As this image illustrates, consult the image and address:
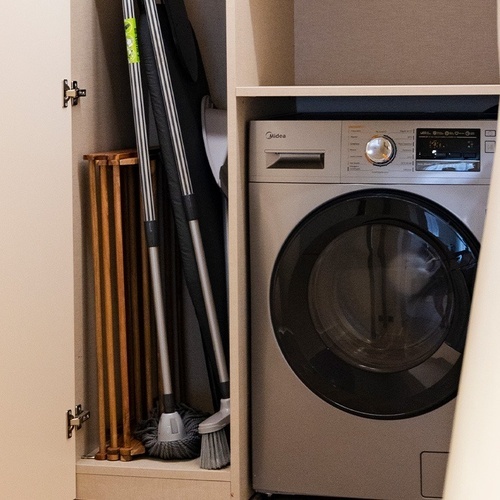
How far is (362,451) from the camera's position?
5.79ft

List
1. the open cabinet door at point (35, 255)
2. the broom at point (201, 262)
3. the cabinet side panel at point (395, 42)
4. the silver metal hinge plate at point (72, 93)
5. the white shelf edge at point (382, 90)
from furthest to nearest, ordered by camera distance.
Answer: the cabinet side panel at point (395, 42) < the broom at point (201, 262) < the silver metal hinge plate at point (72, 93) < the white shelf edge at point (382, 90) < the open cabinet door at point (35, 255)

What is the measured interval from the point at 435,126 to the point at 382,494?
81cm

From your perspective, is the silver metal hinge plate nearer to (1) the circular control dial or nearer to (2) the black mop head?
(1) the circular control dial

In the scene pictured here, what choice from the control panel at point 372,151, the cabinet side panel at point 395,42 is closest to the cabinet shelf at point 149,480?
the control panel at point 372,151

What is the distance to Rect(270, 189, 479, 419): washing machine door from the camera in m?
1.69

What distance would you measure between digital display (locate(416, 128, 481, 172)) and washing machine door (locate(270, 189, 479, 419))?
8 centimetres

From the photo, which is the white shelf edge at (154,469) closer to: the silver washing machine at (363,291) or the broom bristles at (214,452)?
the broom bristles at (214,452)

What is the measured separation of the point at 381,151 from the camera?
1.71 metres

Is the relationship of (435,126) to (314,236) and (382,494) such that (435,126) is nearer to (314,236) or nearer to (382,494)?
(314,236)

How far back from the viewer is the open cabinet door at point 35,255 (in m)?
1.44

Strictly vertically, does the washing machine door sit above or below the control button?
below

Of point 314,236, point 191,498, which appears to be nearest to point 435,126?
point 314,236

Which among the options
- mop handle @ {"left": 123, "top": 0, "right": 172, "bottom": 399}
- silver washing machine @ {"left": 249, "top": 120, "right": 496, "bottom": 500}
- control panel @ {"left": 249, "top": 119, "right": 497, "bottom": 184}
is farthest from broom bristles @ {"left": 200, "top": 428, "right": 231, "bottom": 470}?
control panel @ {"left": 249, "top": 119, "right": 497, "bottom": 184}

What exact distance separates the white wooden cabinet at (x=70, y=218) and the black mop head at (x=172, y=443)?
30 mm
